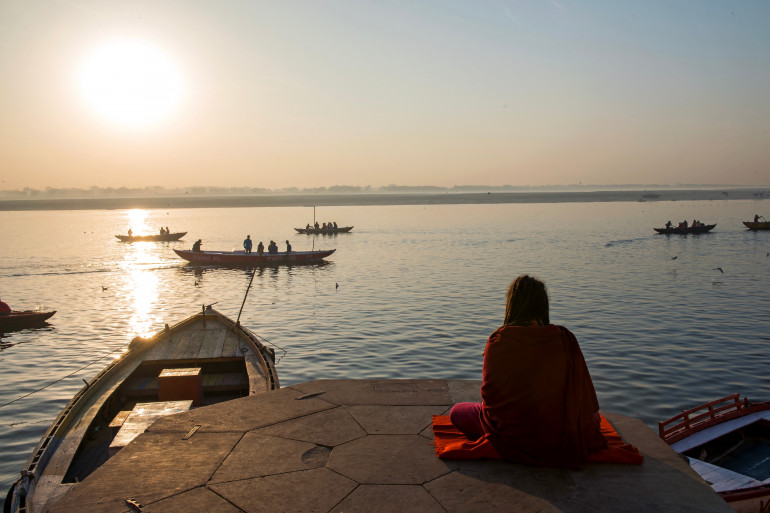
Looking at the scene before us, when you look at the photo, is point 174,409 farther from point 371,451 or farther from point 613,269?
point 613,269

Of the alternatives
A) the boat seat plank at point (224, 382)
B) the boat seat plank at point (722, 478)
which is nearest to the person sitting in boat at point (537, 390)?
the boat seat plank at point (722, 478)

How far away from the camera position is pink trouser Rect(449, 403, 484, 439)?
16.6 feet

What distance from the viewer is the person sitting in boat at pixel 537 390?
4488 millimetres

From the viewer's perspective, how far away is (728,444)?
1021 centimetres

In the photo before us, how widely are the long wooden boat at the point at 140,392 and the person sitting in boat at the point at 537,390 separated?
12.6 feet

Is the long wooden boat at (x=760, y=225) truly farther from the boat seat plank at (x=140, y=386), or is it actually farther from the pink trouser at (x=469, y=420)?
the pink trouser at (x=469, y=420)

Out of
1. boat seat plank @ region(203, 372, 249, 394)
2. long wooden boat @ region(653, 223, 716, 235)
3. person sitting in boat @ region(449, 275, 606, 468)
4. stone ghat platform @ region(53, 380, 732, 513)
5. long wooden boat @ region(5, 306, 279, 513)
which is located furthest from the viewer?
long wooden boat @ region(653, 223, 716, 235)

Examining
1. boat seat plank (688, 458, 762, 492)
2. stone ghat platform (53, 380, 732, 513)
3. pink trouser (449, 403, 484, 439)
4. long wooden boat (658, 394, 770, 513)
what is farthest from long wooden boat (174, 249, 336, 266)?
pink trouser (449, 403, 484, 439)

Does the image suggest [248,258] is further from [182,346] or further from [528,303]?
[528,303]

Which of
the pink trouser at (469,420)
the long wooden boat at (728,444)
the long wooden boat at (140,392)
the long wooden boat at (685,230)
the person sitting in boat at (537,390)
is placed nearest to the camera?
the person sitting in boat at (537,390)

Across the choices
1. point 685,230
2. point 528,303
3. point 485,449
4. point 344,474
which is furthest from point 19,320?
point 685,230

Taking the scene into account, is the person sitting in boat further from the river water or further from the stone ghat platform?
the river water

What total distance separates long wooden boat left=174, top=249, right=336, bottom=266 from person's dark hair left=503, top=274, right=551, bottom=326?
1593 inches

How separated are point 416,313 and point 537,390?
20.1 m
